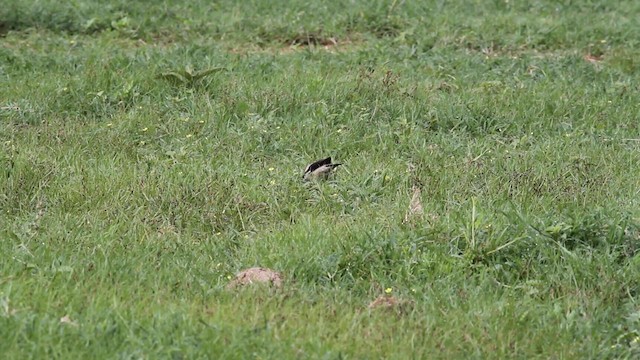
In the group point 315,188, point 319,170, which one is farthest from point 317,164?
point 315,188

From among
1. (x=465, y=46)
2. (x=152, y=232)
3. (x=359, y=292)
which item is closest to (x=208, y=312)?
(x=359, y=292)

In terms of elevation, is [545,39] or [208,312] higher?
[208,312]

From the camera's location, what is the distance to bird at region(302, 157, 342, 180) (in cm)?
574

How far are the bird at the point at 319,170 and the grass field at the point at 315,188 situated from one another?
7 cm

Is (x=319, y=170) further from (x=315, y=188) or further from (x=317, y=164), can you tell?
(x=315, y=188)

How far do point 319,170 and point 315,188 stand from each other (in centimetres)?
21

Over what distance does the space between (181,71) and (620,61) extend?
373cm

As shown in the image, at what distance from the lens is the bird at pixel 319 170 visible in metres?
5.74

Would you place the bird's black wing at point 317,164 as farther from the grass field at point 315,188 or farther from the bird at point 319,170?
the grass field at point 315,188

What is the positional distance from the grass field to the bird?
7 centimetres

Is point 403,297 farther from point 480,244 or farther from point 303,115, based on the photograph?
point 303,115

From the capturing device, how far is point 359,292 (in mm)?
4430

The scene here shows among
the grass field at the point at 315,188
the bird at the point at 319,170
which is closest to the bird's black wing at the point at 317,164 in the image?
the bird at the point at 319,170

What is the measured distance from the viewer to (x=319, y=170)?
578 centimetres
